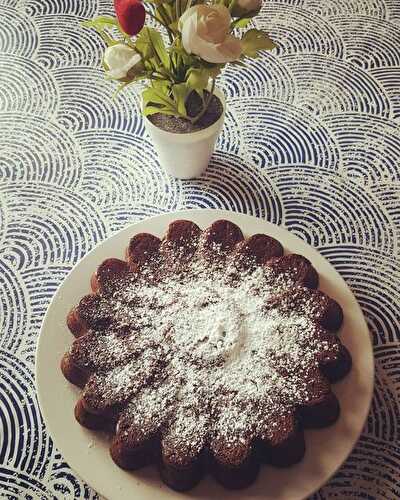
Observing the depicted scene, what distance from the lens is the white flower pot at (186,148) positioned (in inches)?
43.6

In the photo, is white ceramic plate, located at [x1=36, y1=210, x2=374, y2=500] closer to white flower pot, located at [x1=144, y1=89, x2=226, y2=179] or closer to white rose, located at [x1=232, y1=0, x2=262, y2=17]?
white flower pot, located at [x1=144, y1=89, x2=226, y2=179]

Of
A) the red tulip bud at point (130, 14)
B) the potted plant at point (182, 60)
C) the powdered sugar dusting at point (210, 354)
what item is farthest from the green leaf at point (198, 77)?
the powdered sugar dusting at point (210, 354)

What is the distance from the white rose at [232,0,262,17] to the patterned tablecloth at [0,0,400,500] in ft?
1.28

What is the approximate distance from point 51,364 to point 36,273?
0.92 feet

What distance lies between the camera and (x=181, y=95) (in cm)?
101

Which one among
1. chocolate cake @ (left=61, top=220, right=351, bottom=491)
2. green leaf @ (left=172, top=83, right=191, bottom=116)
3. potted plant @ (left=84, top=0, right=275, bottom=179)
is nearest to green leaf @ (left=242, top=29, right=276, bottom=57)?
potted plant @ (left=84, top=0, right=275, bottom=179)

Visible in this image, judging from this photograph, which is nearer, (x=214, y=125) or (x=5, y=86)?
(x=214, y=125)

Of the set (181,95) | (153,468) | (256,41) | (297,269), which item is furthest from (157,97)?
(153,468)

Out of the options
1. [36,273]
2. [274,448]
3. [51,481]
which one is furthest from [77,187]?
[274,448]

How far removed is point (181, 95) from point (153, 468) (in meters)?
0.61

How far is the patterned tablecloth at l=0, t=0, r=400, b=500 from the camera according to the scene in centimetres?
96

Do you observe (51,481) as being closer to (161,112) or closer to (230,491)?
(230,491)

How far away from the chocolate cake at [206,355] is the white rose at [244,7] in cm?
34

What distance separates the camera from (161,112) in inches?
43.1
